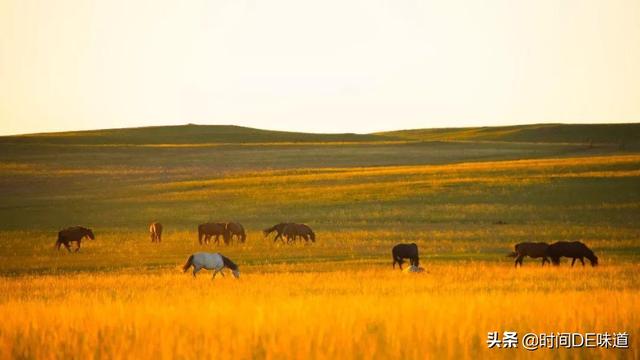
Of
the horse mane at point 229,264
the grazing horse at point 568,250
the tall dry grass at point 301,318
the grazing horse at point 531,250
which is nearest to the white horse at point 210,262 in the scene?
the horse mane at point 229,264

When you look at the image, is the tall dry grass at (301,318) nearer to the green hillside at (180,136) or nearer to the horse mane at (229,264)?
the horse mane at (229,264)

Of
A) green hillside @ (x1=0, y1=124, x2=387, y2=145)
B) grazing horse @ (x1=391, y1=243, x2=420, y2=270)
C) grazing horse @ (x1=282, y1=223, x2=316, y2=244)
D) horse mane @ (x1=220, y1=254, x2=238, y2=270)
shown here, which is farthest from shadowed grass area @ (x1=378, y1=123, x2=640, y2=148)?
horse mane @ (x1=220, y1=254, x2=238, y2=270)

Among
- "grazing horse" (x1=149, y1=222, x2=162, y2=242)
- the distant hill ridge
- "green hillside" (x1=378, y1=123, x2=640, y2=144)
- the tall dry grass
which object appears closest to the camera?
the tall dry grass

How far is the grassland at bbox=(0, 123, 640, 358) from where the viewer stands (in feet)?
39.6

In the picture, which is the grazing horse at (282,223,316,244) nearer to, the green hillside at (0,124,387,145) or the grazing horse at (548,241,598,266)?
the grazing horse at (548,241,598,266)

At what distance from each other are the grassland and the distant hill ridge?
96.9 ft

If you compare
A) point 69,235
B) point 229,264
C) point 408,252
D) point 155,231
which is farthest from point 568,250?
point 69,235

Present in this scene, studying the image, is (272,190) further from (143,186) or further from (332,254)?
(332,254)

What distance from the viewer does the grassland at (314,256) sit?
475 inches

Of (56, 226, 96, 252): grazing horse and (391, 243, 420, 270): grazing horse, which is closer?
(391, 243, 420, 270): grazing horse

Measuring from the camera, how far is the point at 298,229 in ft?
131

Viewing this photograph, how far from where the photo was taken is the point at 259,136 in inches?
5669

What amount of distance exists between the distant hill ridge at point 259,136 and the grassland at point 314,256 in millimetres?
29549

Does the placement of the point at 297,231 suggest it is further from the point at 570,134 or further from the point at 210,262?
the point at 570,134
